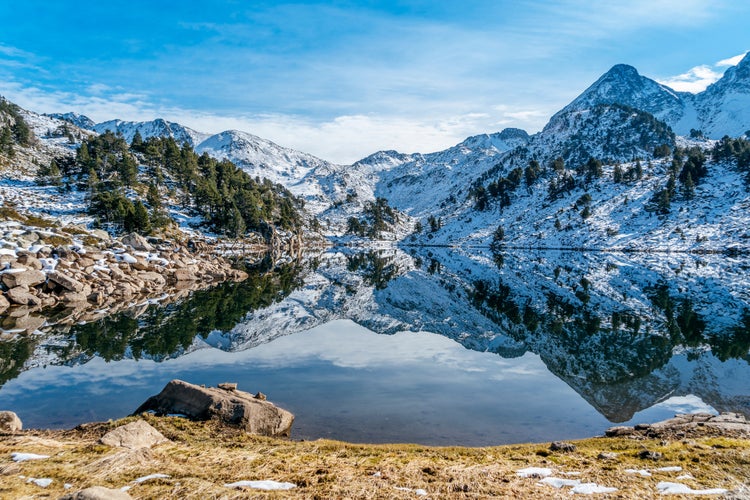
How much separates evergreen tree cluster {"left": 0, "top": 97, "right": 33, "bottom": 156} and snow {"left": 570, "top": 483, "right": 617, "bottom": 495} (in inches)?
6593

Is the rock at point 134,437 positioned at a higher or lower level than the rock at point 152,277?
lower

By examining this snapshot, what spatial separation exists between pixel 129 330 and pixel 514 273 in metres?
70.8

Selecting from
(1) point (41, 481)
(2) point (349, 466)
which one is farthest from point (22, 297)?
(2) point (349, 466)

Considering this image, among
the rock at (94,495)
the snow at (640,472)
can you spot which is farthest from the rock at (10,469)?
the snow at (640,472)

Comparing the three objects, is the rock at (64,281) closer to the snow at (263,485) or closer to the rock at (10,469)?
the rock at (10,469)

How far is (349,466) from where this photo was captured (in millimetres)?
12672

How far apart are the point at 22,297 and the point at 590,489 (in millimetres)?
56736

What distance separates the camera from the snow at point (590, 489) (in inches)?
398

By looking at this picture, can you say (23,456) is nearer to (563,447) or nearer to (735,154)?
(563,447)

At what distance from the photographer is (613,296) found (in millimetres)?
55969

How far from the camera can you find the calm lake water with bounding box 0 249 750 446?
2052cm

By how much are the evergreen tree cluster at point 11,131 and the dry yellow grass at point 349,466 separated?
15351 cm

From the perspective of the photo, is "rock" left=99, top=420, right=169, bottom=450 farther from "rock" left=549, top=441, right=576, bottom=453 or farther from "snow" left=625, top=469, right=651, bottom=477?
"snow" left=625, top=469, right=651, bottom=477

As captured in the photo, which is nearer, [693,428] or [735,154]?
[693,428]
